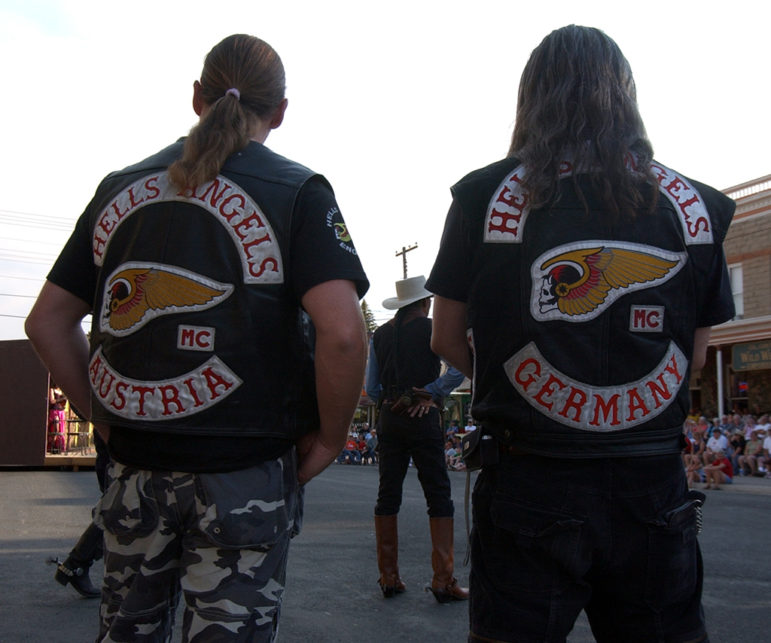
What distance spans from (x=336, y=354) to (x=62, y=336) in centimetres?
80

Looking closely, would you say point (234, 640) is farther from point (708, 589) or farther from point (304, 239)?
point (708, 589)

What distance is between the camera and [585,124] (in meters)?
2.02

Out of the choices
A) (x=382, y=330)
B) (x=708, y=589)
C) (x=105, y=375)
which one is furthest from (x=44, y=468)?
(x=105, y=375)

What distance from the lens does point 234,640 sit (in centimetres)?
173

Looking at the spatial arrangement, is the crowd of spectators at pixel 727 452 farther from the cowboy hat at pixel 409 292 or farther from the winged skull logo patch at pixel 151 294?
the winged skull logo patch at pixel 151 294

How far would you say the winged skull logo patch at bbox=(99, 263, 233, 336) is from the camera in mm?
1903

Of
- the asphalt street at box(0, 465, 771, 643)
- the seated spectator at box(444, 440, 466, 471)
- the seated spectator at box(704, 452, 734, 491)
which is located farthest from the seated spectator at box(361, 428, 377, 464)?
the asphalt street at box(0, 465, 771, 643)

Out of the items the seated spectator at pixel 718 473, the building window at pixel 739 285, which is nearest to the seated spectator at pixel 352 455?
the building window at pixel 739 285

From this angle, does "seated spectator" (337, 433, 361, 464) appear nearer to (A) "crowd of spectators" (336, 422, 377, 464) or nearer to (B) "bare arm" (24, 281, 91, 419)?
(A) "crowd of spectators" (336, 422, 377, 464)

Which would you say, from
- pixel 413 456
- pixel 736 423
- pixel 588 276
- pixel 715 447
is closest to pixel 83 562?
pixel 413 456

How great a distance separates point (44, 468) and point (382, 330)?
14105 mm

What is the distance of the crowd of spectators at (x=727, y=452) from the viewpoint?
16031mm

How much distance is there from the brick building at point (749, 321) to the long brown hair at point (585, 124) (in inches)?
994

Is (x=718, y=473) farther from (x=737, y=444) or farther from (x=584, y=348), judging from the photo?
(x=584, y=348)
